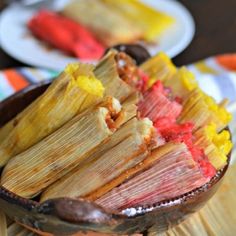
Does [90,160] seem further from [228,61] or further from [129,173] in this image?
[228,61]

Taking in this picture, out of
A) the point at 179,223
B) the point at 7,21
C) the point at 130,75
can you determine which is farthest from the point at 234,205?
the point at 7,21

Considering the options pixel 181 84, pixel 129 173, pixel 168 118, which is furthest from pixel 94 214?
pixel 181 84

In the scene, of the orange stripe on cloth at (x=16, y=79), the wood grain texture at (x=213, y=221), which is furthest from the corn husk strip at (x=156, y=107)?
the orange stripe on cloth at (x=16, y=79)

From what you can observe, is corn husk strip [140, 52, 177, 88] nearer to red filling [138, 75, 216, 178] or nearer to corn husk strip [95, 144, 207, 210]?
red filling [138, 75, 216, 178]

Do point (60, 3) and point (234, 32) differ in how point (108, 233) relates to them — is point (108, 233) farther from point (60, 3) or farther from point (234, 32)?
point (60, 3)

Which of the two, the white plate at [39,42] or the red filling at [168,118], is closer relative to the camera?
the red filling at [168,118]

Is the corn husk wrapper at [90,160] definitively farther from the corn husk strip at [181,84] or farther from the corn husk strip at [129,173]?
the corn husk strip at [181,84]
